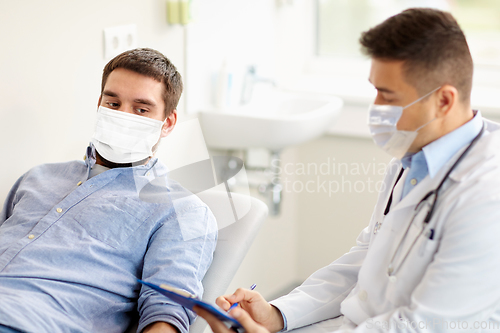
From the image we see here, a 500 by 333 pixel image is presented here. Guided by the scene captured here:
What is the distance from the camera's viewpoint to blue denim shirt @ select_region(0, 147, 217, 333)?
3.99 ft

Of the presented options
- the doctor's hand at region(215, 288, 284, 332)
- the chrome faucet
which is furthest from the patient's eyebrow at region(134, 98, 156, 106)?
the chrome faucet

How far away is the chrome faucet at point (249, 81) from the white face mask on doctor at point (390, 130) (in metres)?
1.44

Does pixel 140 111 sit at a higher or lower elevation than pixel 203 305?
higher

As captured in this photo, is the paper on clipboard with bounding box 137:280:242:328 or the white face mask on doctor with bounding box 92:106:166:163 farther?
the white face mask on doctor with bounding box 92:106:166:163

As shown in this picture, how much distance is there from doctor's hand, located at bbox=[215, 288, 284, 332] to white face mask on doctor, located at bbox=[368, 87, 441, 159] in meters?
0.42

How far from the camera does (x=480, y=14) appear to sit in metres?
2.72

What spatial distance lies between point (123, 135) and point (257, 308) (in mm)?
590

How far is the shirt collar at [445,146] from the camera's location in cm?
102

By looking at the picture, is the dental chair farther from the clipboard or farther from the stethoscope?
the stethoscope

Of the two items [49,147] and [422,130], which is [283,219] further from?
[422,130]

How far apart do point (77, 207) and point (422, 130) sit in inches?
33.9

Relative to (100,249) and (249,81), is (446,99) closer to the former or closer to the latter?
(100,249)

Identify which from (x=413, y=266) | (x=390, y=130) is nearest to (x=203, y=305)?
(x=413, y=266)

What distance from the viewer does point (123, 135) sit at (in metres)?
1.44
